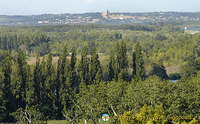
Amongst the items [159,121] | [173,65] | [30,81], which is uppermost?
[159,121]

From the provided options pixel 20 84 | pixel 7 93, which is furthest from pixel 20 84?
pixel 7 93

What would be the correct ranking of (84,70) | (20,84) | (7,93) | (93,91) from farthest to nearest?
(84,70)
(20,84)
(7,93)
(93,91)

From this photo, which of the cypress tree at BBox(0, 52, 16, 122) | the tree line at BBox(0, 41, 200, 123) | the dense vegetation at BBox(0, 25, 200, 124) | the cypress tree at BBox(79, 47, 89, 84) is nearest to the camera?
the dense vegetation at BBox(0, 25, 200, 124)

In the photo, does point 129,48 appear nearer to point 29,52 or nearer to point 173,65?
point 173,65

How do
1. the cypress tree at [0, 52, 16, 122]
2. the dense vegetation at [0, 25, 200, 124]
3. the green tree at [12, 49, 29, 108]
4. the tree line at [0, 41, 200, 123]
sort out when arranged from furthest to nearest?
1. the green tree at [12, 49, 29, 108]
2. the cypress tree at [0, 52, 16, 122]
3. the tree line at [0, 41, 200, 123]
4. the dense vegetation at [0, 25, 200, 124]

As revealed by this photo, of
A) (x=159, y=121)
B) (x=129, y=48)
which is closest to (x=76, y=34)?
(x=129, y=48)

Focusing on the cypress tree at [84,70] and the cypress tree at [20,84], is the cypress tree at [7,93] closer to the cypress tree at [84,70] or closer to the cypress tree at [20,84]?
the cypress tree at [20,84]

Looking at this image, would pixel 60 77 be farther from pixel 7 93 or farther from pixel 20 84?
pixel 7 93

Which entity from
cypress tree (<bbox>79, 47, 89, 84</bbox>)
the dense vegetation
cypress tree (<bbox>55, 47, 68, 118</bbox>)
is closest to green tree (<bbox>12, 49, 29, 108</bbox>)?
the dense vegetation

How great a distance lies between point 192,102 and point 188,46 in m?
99.0

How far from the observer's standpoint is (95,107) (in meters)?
38.1

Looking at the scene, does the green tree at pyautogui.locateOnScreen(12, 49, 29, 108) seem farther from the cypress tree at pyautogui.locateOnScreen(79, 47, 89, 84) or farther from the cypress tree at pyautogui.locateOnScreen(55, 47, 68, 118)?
the cypress tree at pyautogui.locateOnScreen(79, 47, 89, 84)

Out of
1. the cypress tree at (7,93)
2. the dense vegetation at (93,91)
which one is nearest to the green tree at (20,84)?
the dense vegetation at (93,91)

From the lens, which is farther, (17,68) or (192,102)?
(17,68)
